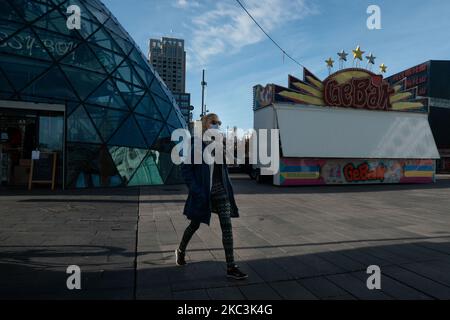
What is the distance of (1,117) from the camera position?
13.6 meters

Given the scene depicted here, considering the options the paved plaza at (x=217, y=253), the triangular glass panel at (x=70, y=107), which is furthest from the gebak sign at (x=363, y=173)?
the triangular glass panel at (x=70, y=107)

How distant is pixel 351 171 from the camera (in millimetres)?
19047

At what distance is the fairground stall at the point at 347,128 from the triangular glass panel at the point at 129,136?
6801 mm

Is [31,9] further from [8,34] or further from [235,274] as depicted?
[235,274]

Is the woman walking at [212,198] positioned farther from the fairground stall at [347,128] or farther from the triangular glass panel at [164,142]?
the fairground stall at [347,128]

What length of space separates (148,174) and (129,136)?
1.94 meters

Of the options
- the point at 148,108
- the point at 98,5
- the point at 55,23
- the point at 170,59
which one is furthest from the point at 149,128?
the point at 170,59

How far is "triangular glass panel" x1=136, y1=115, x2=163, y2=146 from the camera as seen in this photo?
50.2 feet

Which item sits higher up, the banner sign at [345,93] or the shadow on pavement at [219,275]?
the banner sign at [345,93]

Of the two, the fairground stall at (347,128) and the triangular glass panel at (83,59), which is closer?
the triangular glass panel at (83,59)

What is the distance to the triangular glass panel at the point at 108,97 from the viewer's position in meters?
13.8

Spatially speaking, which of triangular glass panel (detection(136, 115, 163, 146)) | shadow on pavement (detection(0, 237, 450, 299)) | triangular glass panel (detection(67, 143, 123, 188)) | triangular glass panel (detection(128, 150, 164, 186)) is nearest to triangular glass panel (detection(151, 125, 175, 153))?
triangular glass panel (detection(136, 115, 163, 146))
